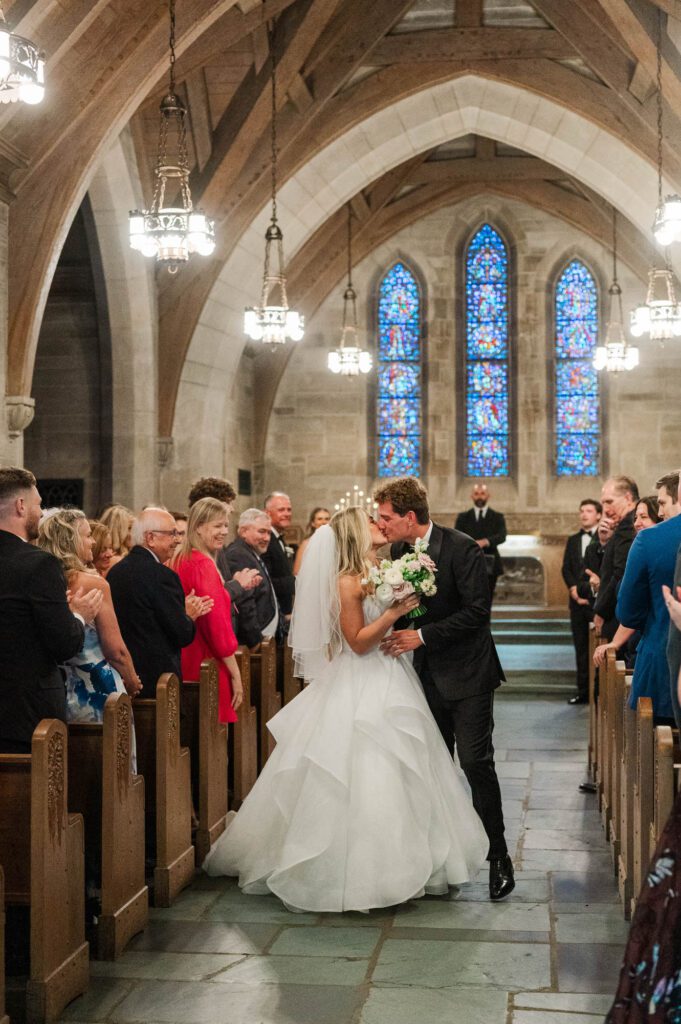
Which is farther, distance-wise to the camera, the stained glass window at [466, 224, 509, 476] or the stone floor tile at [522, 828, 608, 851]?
the stained glass window at [466, 224, 509, 476]

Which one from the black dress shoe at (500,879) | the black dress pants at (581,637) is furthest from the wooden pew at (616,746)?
the black dress pants at (581,637)

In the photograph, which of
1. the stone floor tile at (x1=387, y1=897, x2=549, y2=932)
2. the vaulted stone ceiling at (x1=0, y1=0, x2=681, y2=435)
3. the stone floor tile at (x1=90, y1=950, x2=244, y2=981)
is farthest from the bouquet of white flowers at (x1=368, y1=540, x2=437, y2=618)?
the vaulted stone ceiling at (x1=0, y1=0, x2=681, y2=435)

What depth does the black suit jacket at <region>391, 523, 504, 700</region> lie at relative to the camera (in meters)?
4.78

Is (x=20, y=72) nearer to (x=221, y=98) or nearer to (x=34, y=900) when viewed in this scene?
(x=34, y=900)

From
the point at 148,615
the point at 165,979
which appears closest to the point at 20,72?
the point at 148,615

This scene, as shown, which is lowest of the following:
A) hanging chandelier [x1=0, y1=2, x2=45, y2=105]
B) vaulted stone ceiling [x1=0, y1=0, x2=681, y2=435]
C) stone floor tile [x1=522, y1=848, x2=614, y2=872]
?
stone floor tile [x1=522, y1=848, x2=614, y2=872]

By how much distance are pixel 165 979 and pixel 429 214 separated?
50.3 feet

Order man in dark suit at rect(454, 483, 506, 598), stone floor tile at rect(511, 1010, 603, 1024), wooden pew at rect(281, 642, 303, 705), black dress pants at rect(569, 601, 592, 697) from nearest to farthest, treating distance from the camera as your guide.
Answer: stone floor tile at rect(511, 1010, 603, 1024)
wooden pew at rect(281, 642, 303, 705)
black dress pants at rect(569, 601, 592, 697)
man in dark suit at rect(454, 483, 506, 598)

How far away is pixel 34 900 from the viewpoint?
11.6ft

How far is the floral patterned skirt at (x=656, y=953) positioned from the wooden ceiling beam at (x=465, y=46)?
1071 centimetres

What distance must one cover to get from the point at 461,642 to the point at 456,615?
0.42 feet

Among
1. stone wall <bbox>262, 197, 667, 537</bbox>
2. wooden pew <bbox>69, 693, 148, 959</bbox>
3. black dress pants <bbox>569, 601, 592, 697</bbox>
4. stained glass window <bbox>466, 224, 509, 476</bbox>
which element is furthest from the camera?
stained glass window <bbox>466, 224, 509, 476</bbox>

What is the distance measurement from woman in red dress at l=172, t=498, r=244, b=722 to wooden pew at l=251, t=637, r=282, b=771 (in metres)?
0.61

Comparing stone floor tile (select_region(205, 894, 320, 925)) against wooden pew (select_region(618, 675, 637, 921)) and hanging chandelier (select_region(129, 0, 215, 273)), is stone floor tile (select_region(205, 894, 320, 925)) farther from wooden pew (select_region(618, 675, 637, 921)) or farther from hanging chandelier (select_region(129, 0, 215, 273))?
hanging chandelier (select_region(129, 0, 215, 273))
